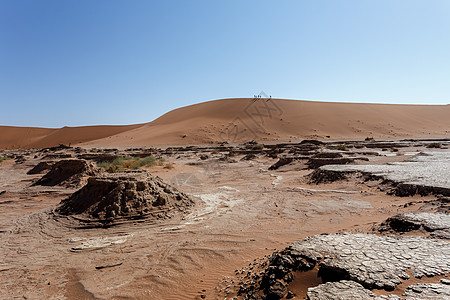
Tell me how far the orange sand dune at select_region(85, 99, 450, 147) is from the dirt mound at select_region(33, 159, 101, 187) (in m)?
29.4

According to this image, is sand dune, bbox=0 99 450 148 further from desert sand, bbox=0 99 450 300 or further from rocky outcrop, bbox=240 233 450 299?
rocky outcrop, bbox=240 233 450 299

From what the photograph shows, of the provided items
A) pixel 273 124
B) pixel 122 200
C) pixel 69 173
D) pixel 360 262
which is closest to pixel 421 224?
pixel 360 262

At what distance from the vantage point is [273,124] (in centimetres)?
4825

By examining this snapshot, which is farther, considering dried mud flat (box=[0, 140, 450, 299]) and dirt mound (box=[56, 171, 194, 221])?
dirt mound (box=[56, 171, 194, 221])

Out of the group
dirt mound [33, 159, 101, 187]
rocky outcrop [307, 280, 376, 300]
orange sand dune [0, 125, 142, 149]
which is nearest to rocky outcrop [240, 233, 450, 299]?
rocky outcrop [307, 280, 376, 300]

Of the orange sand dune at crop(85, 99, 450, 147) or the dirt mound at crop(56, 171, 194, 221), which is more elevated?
the orange sand dune at crop(85, 99, 450, 147)

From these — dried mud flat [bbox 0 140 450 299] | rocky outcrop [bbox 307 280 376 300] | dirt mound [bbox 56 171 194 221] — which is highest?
dirt mound [bbox 56 171 194 221]

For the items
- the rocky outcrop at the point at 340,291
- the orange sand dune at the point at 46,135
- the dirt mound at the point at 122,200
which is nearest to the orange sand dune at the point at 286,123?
the orange sand dune at the point at 46,135

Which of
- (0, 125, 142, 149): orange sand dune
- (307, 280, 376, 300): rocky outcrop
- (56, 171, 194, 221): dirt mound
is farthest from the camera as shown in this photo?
(0, 125, 142, 149): orange sand dune

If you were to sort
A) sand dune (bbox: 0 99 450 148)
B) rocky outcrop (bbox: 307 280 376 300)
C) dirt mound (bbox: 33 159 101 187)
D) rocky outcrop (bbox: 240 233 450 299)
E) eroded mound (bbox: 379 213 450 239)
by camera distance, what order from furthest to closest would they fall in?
1. sand dune (bbox: 0 99 450 148)
2. dirt mound (bbox: 33 159 101 187)
3. eroded mound (bbox: 379 213 450 239)
4. rocky outcrop (bbox: 240 233 450 299)
5. rocky outcrop (bbox: 307 280 376 300)

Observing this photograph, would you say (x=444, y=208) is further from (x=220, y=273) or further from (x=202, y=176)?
(x=202, y=176)

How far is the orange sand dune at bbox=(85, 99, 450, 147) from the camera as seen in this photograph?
141 ft

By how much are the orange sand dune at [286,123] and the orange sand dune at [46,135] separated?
1964 centimetres

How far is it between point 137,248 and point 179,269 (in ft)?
3.89
